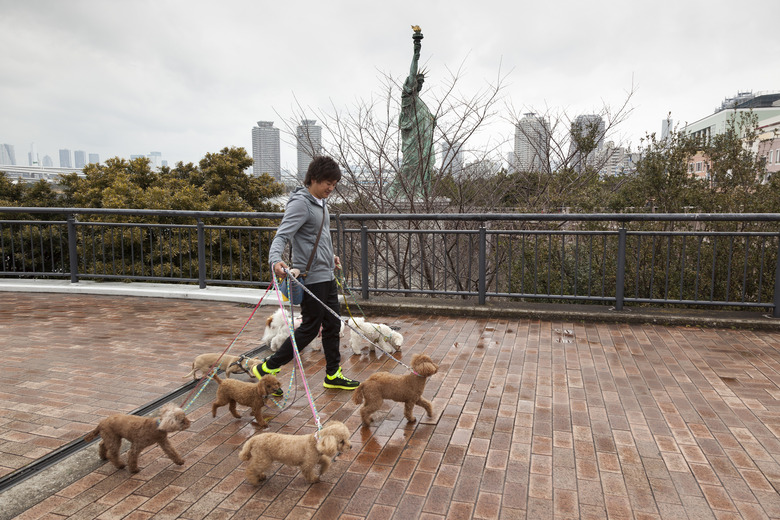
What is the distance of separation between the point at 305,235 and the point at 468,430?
1836mm

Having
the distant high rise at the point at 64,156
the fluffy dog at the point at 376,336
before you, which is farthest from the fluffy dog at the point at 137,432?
the distant high rise at the point at 64,156

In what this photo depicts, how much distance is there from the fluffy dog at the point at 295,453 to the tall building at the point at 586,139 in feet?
30.9

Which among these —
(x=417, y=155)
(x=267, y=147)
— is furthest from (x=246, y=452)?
(x=267, y=147)

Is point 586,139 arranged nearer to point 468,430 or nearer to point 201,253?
point 201,253

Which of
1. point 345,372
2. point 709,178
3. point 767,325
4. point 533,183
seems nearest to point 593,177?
point 533,183

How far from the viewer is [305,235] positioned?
3.91m

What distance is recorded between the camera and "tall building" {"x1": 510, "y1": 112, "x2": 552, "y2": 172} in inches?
412

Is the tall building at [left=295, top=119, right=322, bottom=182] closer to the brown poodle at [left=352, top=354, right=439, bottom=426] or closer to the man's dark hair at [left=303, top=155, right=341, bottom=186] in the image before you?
the man's dark hair at [left=303, top=155, right=341, bottom=186]

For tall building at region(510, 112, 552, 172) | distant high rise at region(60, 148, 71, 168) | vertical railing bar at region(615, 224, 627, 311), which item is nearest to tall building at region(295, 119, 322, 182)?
tall building at region(510, 112, 552, 172)

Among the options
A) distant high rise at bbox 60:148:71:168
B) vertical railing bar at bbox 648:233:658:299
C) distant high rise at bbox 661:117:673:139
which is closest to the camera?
vertical railing bar at bbox 648:233:658:299

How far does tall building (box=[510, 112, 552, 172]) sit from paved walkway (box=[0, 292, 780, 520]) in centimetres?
566

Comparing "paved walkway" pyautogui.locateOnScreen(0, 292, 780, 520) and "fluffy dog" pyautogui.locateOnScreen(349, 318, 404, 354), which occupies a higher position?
"fluffy dog" pyautogui.locateOnScreen(349, 318, 404, 354)

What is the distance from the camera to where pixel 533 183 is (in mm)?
11023

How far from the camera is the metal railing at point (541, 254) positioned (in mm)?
6277
